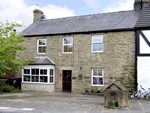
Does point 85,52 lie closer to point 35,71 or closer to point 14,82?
point 35,71

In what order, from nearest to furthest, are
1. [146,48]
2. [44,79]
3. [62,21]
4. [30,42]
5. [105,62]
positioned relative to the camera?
[146,48], [105,62], [44,79], [30,42], [62,21]

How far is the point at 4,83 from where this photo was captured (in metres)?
18.0

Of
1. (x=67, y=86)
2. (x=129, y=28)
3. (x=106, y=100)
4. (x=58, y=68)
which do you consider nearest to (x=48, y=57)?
(x=58, y=68)

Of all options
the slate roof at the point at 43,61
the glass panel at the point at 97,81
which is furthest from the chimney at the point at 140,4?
the slate roof at the point at 43,61

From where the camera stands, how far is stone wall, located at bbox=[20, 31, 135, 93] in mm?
14648

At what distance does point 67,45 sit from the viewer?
16750 mm

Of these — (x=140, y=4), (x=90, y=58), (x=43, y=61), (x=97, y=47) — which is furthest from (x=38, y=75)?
(x=140, y=4)

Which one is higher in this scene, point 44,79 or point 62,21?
point 62,21

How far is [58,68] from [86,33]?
4.05 meters

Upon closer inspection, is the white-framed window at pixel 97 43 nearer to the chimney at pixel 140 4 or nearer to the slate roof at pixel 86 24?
the slate roof at pixel 86 24

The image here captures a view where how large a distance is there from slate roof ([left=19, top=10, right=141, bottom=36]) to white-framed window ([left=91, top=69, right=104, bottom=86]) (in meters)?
3.53

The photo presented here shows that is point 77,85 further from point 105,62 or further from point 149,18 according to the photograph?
point 149,18

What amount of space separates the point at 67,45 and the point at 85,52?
1.87 meters

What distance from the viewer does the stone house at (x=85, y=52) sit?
14719 mm
